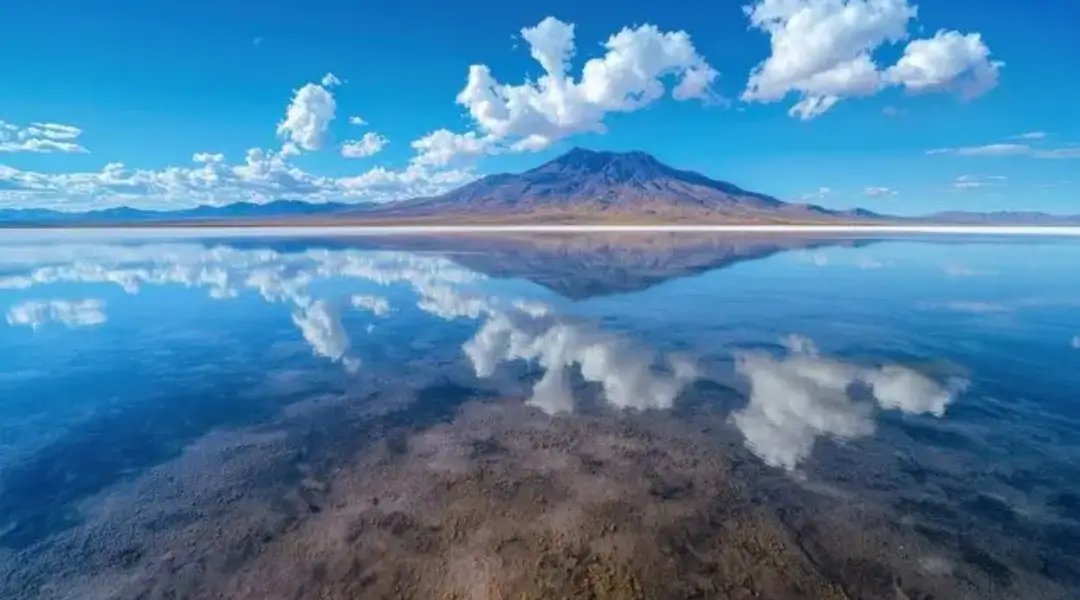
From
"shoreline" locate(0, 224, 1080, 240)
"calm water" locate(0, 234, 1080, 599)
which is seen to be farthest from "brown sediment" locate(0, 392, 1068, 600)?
"shoreline" locate(0, 224, 1080, 240)

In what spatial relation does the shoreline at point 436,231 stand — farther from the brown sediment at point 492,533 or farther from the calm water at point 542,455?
the brown sediment at point 492,533

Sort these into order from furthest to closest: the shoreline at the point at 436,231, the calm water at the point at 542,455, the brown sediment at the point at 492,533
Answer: the shoreline at the point at 436,231 < the calm water at the point at 542,455 < the brown sediment at the point at 492,533

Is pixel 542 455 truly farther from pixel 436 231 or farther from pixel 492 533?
pixel 436 231

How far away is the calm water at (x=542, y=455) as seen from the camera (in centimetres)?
672

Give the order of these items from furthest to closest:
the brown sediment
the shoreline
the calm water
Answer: the shoreline, the calm water, the brown sediment

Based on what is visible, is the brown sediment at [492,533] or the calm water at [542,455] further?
the calm water at [542,455]

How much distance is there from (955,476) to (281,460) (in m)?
10.6

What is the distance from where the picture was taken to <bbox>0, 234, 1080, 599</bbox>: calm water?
6.72 m

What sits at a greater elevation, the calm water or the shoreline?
the calm water

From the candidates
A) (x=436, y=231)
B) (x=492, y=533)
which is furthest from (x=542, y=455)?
(x=436, y=231)

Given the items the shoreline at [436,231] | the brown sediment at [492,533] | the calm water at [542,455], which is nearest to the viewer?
the brown sediment at [492,533]

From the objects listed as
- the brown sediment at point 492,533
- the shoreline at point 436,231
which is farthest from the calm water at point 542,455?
the shoreline at point 436,231

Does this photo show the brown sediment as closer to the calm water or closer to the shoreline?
the calm water

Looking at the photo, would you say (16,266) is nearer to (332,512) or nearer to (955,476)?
(332,512)
